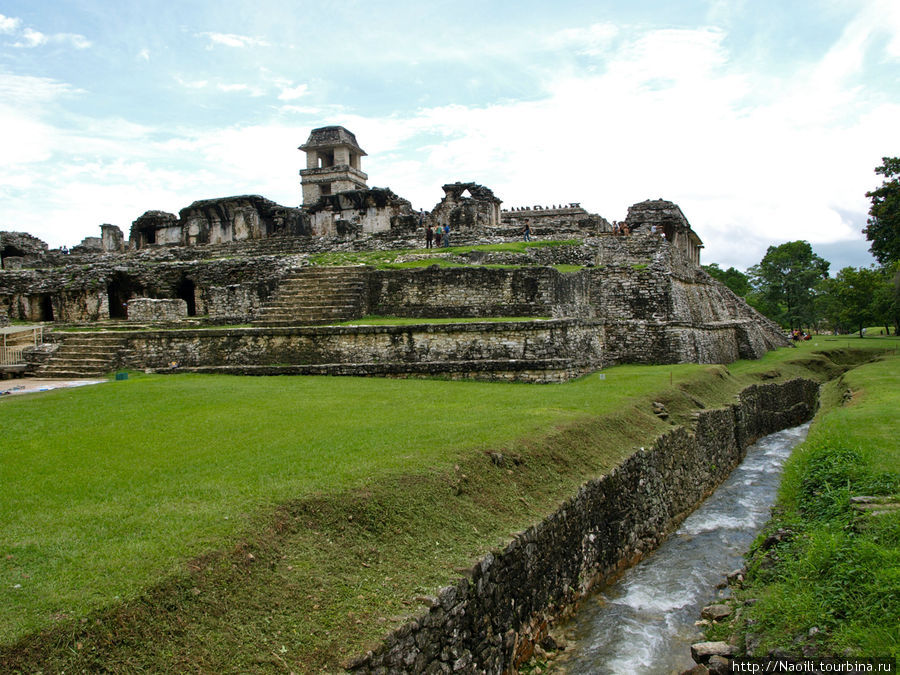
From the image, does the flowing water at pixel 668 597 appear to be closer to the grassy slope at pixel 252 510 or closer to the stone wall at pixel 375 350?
the grassy slope at pixel 252 510

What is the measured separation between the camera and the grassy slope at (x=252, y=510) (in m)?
3.79

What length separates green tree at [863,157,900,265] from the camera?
23266mm

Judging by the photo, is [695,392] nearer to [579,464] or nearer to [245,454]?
[579,464]

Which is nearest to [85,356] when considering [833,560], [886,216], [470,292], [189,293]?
[189,293]

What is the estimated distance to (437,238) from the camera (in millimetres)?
21047

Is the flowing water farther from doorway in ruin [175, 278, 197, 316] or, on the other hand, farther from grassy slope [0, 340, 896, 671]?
doorway in ruin [175, 278, 197, 316]

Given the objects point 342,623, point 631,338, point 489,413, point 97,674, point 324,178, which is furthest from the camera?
point 324,178

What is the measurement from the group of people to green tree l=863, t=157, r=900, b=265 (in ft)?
53.6

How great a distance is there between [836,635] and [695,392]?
993 cm

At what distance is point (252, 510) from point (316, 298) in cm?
1161

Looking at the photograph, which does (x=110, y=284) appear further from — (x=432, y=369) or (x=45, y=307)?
(x=432, y=369)

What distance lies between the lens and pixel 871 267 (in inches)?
1668

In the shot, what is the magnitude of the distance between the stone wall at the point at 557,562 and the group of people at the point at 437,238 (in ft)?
35.4

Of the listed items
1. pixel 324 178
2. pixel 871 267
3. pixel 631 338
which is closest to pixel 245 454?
pixel 631 338
